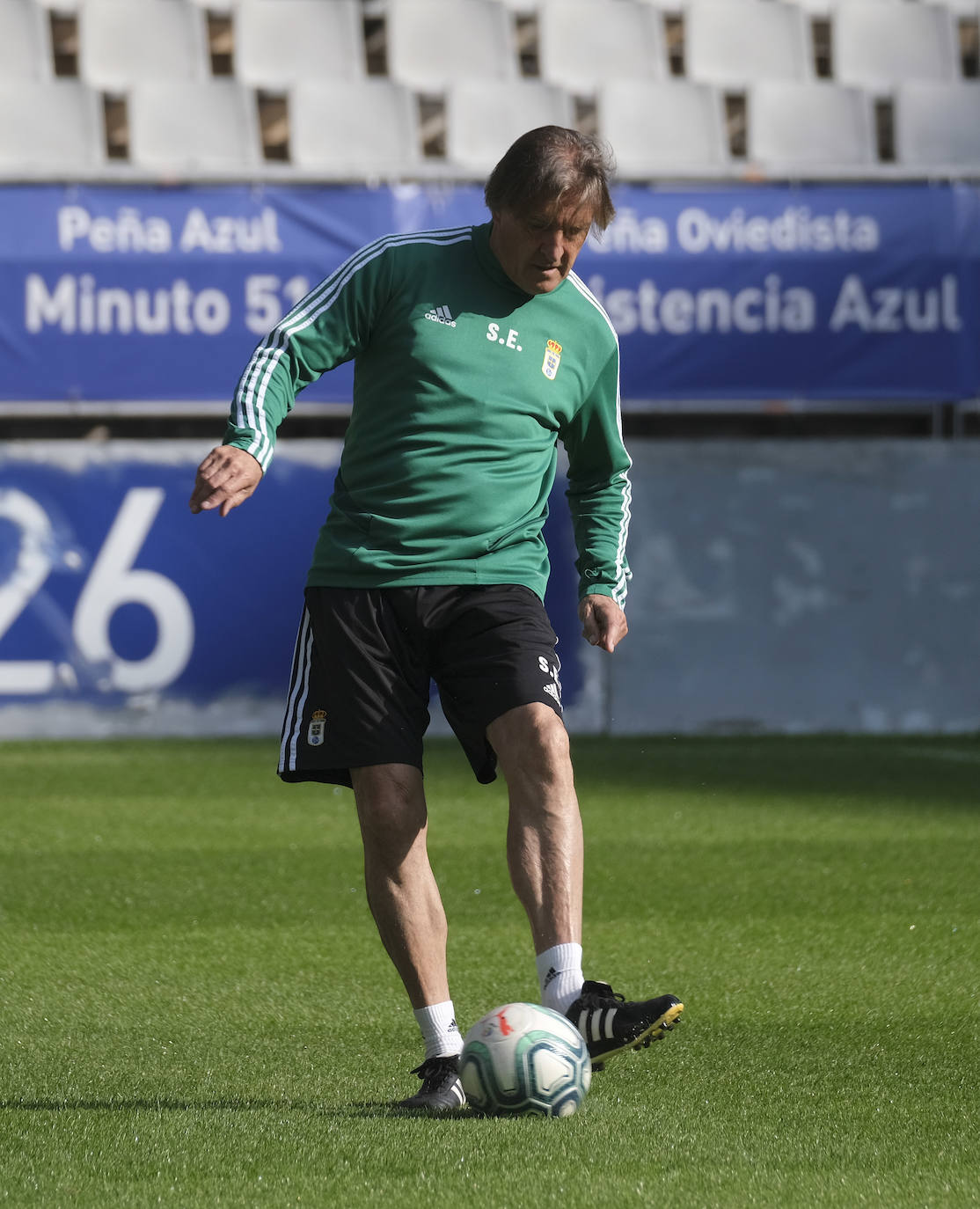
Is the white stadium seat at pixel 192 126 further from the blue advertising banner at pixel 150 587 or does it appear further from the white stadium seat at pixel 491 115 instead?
the blue advertising banner at pixel 150 587

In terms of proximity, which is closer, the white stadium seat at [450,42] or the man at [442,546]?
the man at [442,546]

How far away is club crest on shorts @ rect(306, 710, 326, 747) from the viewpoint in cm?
342

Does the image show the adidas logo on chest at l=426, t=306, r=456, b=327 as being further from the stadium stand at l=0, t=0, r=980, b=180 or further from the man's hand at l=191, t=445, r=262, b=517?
the stadium stand at l=0, t=0, r=980, b=180

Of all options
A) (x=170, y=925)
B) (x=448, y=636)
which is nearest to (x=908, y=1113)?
(x=448, y=636)

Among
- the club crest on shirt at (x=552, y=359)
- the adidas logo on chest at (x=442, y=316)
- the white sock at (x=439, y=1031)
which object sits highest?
the adidas logo on chest at (x=442, y=316)

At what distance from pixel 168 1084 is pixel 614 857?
3.41 m

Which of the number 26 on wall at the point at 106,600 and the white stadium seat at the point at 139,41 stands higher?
the white stadium seat at the point at 139,41

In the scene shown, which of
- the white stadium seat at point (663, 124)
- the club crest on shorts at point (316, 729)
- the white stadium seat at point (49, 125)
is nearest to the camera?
the club crest on shorts at point (316, 729)

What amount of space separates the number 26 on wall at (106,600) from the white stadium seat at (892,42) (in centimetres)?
915

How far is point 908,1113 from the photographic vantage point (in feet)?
10.8

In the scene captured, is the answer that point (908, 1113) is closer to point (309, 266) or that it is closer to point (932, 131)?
point (309, 266)

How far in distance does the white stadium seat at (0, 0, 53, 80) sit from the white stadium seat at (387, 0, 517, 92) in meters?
3.08

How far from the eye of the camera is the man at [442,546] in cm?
338

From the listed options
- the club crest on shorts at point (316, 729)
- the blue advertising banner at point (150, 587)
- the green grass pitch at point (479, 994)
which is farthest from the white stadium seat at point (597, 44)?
the club crest on shorts at point (316, 729)
